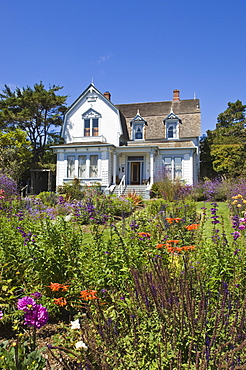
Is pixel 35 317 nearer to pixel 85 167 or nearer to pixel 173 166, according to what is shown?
pixel 85 167

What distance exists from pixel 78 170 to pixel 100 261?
19.7 m

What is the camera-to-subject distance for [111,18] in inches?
328

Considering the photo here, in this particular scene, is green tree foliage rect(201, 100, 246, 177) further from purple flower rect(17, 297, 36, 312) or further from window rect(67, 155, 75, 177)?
purple flower rect(17, 297, 36, 312)

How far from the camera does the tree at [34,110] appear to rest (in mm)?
30219

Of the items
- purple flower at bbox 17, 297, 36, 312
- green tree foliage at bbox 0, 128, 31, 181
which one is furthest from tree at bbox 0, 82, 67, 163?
purple flower at bbox 17, 297, 36, 312

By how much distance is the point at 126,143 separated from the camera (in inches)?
1000

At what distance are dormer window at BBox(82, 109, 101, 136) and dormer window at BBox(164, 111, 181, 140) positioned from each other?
596cm

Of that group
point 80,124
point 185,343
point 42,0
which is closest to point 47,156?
point 80,124

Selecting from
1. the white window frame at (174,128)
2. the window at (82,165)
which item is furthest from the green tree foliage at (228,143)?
the window at (82,165)

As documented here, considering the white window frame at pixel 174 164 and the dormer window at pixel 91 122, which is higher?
the dormer window at pixel 91 122

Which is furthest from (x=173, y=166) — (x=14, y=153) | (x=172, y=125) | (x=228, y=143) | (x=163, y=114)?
(x=14, y=153)

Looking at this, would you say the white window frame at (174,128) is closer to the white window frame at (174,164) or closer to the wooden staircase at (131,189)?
the white window frame at (174,164)

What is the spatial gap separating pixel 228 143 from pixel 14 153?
2252 centimetres

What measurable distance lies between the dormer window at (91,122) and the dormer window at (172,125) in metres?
5.96
